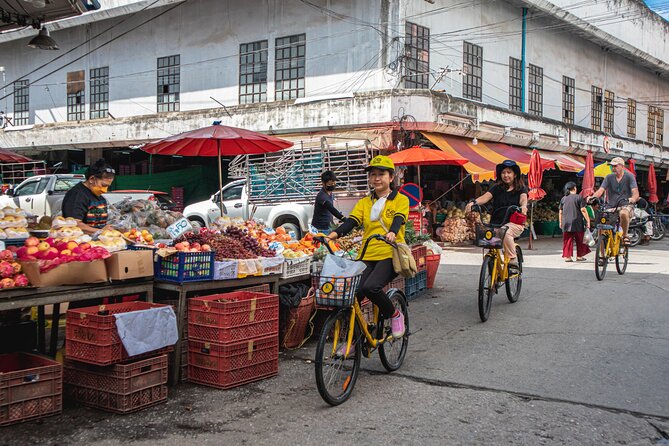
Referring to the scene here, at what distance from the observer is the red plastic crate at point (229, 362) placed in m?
5.41

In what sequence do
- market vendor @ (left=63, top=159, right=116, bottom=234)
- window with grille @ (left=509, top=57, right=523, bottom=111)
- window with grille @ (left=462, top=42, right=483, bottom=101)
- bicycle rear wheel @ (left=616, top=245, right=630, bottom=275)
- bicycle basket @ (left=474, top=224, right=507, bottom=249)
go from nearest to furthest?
1. market vendor @ (left=63, top=159, right=116, bottom=234)
2. bicycle basket @ (left=474, top=224, right=507, bottom=249)
3. bicycle rear wheel @ (left=616, top=245, right=630, bottom=275)
4. window with grille @ (left=462, top=42, right=483, bottom=101)
5. window with grille @ (left=509, top=57, right=523, bottom=111)

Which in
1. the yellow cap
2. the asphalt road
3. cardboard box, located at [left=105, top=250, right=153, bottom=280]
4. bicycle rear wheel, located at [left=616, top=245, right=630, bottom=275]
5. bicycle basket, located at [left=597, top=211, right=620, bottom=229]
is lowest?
the asphalt road

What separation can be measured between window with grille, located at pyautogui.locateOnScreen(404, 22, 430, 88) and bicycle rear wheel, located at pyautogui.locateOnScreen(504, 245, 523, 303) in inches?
445

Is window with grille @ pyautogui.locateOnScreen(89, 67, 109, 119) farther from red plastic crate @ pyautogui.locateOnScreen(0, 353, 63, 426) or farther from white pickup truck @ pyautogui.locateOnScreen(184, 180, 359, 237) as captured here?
red plastic crate @ pyautogui.locateOnScreen(0, 353, 63, 426)

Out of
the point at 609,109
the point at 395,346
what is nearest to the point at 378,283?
the point at 395,346

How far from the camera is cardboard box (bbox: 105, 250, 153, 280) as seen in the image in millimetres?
5230

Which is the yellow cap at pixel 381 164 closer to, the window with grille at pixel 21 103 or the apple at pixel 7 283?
the apple at pixel 7 283

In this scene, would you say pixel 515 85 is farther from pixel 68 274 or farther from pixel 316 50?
pixel 68 274

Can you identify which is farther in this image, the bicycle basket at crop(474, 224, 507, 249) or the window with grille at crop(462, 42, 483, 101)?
the window with grille at crop(462, 42, 483, 101)

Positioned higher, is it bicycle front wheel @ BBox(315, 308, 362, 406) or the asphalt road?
bicycle front wheel @ BBox(315, 308, 362, 406)

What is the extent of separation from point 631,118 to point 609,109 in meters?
2.88

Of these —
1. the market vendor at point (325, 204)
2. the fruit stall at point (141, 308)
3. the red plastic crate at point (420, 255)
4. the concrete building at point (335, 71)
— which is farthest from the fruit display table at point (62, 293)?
the concrete building at point (335, 71)

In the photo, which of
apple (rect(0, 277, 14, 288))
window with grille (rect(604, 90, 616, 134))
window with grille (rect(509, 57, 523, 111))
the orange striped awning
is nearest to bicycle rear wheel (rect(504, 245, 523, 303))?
apple (rect(0, 277, 14, 288))

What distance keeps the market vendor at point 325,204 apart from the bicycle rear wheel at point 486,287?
8.40ft
